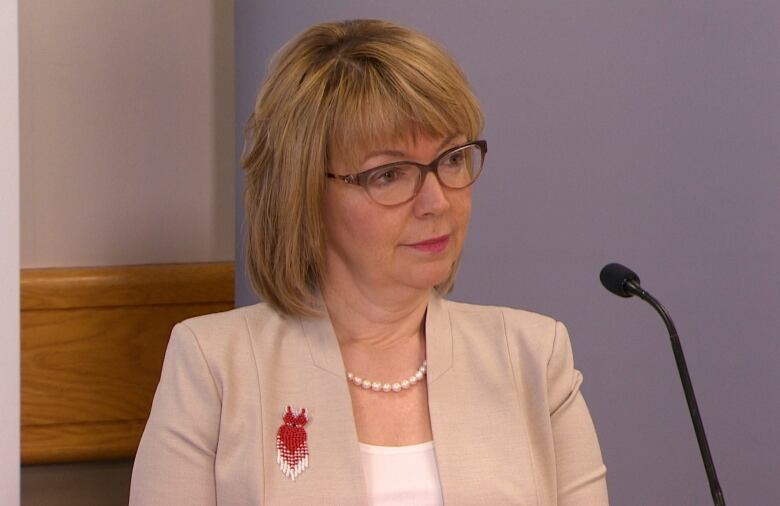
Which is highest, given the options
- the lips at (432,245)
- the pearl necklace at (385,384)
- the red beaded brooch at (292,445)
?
the lips at (432,245)

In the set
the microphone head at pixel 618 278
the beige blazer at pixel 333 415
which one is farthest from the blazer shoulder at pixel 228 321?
the microphone head at pixel 618 278

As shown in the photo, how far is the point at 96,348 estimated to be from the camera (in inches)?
92.7

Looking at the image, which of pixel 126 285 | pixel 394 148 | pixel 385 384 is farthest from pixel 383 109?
pixel 126 285

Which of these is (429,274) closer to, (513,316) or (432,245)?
(432,245)

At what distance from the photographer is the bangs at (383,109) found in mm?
1723

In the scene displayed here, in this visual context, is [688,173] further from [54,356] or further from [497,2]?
[54,356]

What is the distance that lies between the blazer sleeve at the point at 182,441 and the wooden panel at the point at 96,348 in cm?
62

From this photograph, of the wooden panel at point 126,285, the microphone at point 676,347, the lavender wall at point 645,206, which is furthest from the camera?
the lavender wall at point 645,206

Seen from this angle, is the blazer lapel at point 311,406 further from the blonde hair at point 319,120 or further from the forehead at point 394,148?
the forehead at point 394,148

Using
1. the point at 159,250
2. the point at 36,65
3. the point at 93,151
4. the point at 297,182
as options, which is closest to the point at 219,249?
the point at 159,250

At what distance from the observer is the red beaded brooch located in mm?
1732

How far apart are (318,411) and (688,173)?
1142 millimetres

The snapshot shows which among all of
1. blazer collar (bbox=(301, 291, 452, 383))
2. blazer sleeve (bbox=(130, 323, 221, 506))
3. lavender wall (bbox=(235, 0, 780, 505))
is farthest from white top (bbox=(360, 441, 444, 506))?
lavender wall (bbox=(235, 0, 780, 505))

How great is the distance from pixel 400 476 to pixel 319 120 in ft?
1.86
